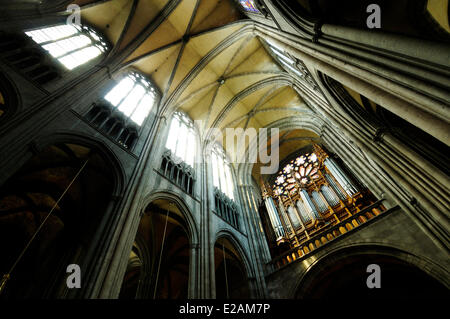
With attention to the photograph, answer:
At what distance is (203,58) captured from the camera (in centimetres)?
1191

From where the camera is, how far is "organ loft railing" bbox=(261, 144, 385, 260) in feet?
27.8

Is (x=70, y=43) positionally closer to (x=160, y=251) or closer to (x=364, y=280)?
(x=160, y=251)

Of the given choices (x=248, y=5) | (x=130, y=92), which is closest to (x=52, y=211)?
(x=130, y=92)

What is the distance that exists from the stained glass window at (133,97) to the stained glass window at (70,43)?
4.31ft

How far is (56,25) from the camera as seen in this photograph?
6891mm

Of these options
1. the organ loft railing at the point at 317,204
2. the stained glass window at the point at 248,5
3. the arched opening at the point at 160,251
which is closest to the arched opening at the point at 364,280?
the organ loft railing at the point at 317,204

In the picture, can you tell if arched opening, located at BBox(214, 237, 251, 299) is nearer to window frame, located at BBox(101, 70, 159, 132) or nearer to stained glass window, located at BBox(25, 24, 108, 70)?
window frame, located at BBox(101, 70, 159, 132)

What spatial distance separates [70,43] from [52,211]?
587cm

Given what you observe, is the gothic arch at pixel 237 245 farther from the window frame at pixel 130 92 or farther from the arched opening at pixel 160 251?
the window frame at pixel 130 92

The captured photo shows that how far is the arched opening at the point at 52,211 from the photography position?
250 inches

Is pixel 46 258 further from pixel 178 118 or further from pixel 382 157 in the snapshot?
pixel 382 157

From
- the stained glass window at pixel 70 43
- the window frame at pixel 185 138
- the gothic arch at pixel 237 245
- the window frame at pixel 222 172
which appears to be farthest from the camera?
the window frame at pixel 222 172

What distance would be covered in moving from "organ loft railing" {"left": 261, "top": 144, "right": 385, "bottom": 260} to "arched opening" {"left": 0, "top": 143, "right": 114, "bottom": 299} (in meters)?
7.53
